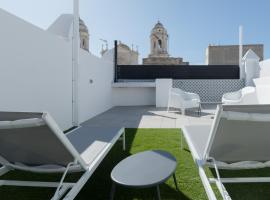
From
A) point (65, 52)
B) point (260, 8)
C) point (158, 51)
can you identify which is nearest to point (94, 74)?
point (65, 52)

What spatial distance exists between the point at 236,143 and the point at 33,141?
1926mm

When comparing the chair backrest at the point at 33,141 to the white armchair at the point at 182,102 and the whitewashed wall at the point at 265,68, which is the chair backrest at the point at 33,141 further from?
the whitewashed wall at the point at 265,68

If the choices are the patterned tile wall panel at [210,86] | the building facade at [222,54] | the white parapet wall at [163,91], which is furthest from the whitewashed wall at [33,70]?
the building facade at [222,54]

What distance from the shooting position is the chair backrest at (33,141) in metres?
2.05

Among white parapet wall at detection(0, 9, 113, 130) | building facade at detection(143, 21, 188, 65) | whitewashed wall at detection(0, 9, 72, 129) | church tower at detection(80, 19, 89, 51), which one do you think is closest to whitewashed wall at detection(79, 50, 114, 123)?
white parapet wall at detection(0, 9, 113, 130)

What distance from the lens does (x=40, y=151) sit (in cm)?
250

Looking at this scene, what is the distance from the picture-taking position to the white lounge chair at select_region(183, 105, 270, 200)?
2139 millimetres

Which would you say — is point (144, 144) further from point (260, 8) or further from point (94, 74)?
point (260, 8)

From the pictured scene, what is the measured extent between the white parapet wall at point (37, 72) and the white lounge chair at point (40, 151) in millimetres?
1635

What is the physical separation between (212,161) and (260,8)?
17389mm

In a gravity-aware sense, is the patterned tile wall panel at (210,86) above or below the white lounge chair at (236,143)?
above

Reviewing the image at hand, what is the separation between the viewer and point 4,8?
4070mm

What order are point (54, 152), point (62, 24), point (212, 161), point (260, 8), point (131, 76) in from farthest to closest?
point (260, 8) < point (131, 76) < point (62, 24) < point (212, 161) < point (54, 152)

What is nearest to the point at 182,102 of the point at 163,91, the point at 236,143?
the point at 163,91
